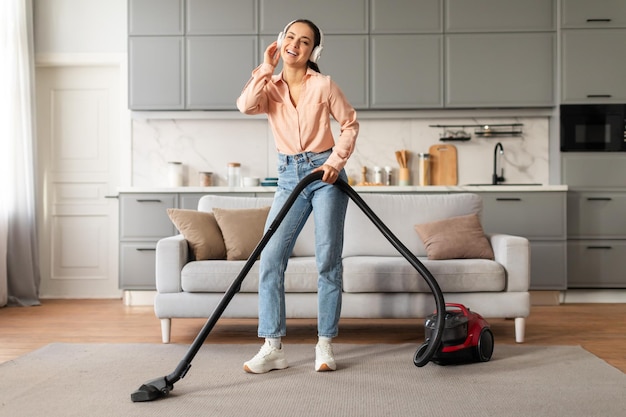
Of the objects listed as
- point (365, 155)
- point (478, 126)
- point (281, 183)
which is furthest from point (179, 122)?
point (281, 183)

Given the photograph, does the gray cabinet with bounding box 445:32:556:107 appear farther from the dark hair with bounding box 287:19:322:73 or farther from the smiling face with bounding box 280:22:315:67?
the smiling face with bounding box 280:22:315:67

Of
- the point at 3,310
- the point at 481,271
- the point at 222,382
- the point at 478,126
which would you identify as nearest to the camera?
the point at 222,382

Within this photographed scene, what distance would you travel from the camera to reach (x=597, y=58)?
Result: 521cm

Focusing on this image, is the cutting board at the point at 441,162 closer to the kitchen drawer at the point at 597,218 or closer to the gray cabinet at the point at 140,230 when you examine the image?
the kitchen drawer at the point at 597,218

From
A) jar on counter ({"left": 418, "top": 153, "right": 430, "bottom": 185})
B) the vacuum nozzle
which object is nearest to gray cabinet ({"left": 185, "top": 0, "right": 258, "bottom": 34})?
jar on counter ({"left": 418, "top": 153, "right": 430, "bottom": 185})

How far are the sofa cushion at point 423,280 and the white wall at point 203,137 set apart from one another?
2229 mm

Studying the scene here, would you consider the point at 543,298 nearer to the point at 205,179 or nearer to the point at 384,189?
the point at 384,189

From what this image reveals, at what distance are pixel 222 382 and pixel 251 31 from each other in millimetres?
3395

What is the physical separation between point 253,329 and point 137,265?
1.49m

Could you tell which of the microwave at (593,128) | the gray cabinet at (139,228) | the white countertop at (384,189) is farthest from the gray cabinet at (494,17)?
the gray cabinet at (139,228)

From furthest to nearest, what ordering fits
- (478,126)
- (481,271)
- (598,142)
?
1. (478,126)
2. (598,142)
3. (481,271)

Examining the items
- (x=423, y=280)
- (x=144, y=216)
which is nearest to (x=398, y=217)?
(x=423, y=280)

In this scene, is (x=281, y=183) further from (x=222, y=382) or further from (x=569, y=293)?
(x=569, y=293)

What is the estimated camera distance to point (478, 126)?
5602 millimetres
